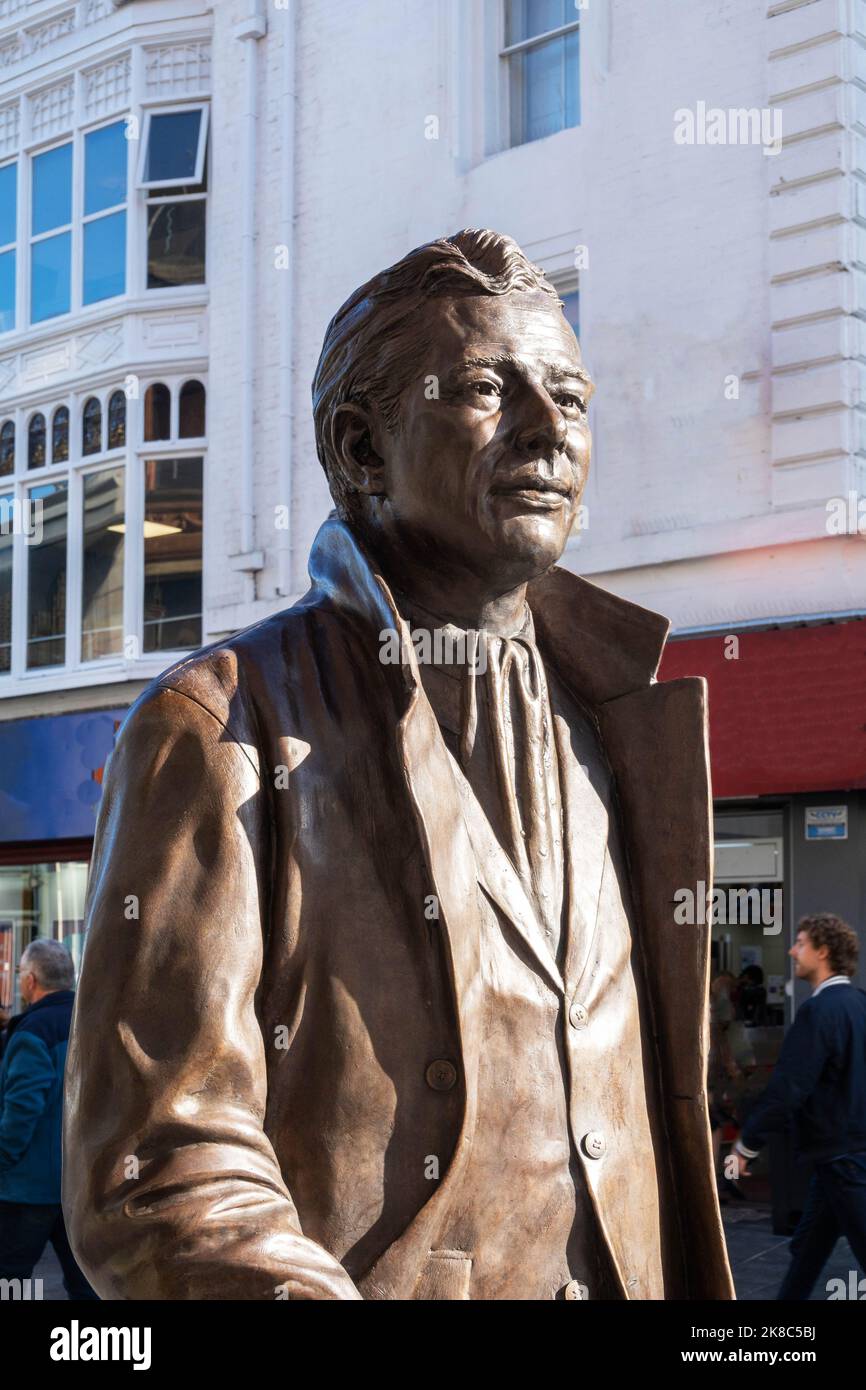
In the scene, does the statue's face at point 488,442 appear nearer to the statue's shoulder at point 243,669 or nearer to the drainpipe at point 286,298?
the statue's shoulder at point 243,669

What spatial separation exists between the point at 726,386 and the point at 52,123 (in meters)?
8.39

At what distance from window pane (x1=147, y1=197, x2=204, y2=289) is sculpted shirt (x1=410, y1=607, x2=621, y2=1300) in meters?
13.2

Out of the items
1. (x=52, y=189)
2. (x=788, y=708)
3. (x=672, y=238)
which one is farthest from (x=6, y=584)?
(x=788, y=708)

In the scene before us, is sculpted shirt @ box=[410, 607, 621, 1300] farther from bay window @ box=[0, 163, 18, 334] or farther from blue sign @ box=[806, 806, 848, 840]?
bay window @ box=[0, 163, 18, 334]

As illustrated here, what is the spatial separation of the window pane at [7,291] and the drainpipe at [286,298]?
3.65 m

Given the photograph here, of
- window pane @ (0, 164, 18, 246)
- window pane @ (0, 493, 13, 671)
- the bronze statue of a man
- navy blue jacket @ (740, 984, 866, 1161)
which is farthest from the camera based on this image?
window pane @ (0, 164, 18, 246)

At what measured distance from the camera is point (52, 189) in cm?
1545

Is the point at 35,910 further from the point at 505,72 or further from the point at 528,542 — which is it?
the point at 528,542

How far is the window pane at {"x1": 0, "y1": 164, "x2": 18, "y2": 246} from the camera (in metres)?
15.9

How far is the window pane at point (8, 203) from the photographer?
15852 millimetres

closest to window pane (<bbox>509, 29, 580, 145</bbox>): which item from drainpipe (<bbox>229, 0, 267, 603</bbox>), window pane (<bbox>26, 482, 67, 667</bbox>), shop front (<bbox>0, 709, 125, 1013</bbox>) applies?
drainpipe (<bbox>229, 0, 267, 603</bbox>)

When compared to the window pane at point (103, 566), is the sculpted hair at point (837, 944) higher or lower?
lower

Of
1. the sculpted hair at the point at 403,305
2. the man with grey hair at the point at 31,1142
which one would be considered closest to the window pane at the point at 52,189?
the man with grey hair at the point at 31,1142
